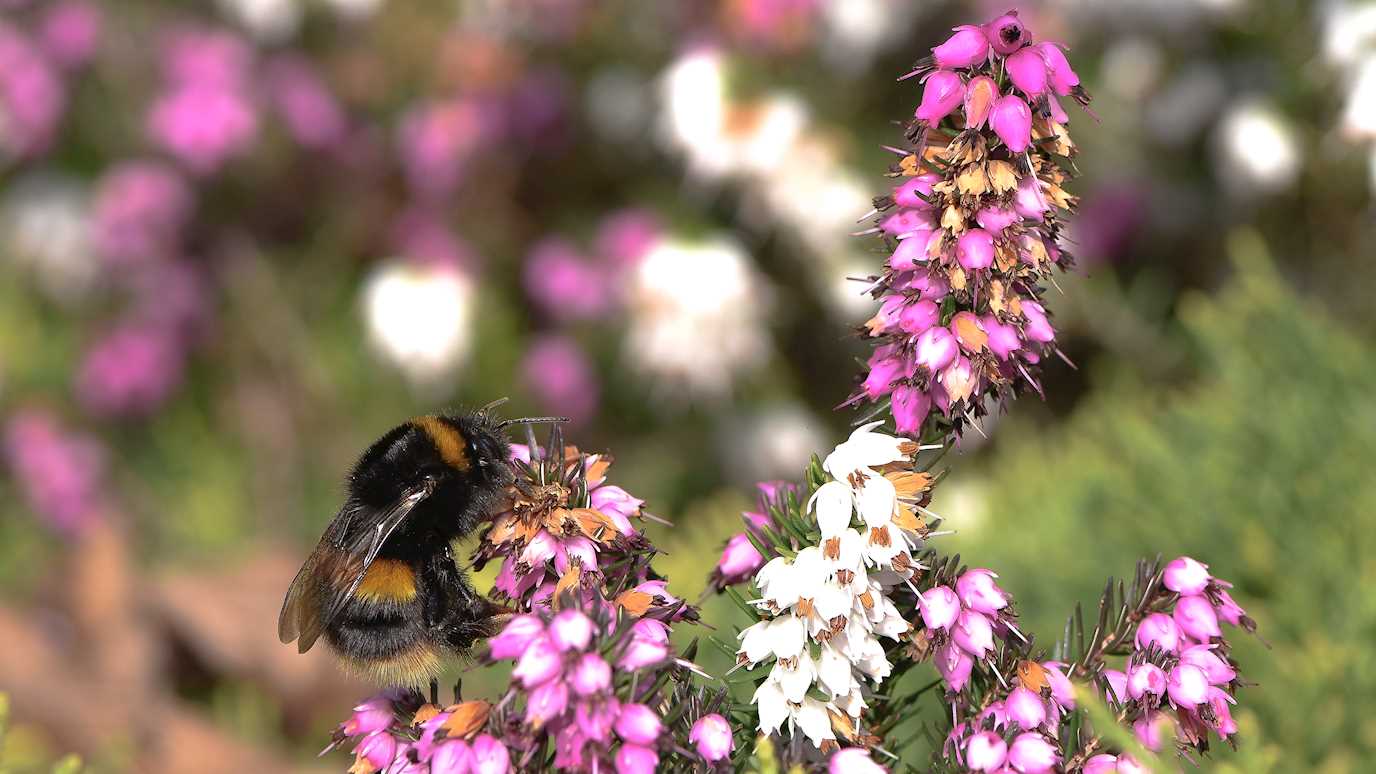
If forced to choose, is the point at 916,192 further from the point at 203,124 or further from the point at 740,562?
the point at 203,124

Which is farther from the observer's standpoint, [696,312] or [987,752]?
[696,312]

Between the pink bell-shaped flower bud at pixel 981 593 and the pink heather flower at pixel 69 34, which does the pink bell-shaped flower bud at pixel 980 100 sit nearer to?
the pink bell-shaped flower bud at pixel 981 593

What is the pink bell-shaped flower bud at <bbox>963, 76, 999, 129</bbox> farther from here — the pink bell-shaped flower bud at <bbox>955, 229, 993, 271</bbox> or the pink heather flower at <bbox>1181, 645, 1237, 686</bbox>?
the pink heather flower at <bbox>1181, 645, 1237, 686</bbox>

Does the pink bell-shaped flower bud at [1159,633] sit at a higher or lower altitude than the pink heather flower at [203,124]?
lower

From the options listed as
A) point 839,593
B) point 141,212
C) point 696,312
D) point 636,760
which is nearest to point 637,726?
point 636,760

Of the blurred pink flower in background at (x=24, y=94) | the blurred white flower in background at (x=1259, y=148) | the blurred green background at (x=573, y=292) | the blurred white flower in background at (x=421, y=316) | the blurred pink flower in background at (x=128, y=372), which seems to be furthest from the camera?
the blurred pink flower in background at (x=128, y=372)

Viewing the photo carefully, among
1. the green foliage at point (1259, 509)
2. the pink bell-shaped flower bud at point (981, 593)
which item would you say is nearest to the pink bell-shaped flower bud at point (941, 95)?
the pink bell-shaped flower bud at point (981, 593)

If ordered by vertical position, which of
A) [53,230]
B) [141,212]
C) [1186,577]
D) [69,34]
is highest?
[69,34]

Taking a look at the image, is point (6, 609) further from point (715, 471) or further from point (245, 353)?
point (715, 471)
